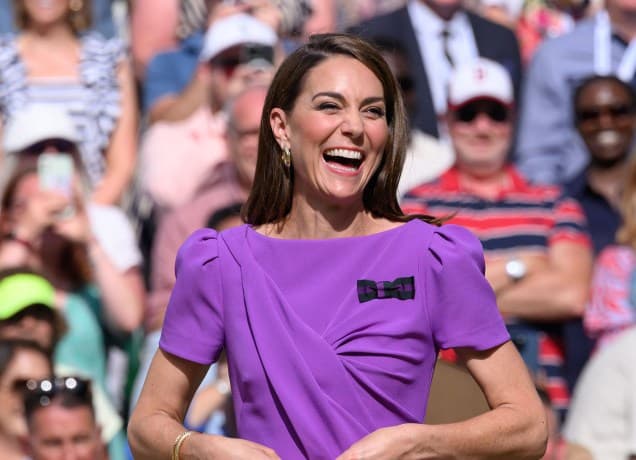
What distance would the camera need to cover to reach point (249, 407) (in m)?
3.35

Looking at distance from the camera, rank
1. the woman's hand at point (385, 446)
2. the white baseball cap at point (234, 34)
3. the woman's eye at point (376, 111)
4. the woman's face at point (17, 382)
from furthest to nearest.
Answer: the white baseball cap at point (234, 34)
the woman's face at point (17, 382)
the woman's eye at point (376, 111)
the woman's hand at point (385, 446)

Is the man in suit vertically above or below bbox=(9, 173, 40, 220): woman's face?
above

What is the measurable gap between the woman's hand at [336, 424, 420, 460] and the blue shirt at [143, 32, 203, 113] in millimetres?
4594

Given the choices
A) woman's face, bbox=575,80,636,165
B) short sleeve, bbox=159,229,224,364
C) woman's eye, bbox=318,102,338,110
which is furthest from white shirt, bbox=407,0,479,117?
short sleeve, bbox=159,229,224,364

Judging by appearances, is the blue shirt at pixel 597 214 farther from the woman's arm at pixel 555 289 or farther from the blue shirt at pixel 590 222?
the woman's arm at pixel 555 289

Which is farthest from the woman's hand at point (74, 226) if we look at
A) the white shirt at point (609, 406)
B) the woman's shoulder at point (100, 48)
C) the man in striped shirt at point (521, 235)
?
the white shirt at point (609, 406)

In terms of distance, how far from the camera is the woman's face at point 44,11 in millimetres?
7387

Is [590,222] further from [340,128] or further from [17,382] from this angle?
[340,128]

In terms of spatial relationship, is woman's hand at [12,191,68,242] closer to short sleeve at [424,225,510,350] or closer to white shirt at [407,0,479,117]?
white shirt at [407,0,479,117]

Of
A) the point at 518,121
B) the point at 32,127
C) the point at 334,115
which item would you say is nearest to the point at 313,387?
the point at 334,115

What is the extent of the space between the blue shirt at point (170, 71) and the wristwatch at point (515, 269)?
78.8 inches

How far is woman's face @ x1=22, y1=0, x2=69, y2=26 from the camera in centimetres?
739

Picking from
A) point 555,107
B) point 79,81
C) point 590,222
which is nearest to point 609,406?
point 590,222

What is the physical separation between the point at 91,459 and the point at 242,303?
243 centimetres
